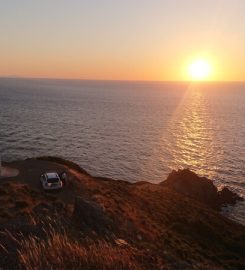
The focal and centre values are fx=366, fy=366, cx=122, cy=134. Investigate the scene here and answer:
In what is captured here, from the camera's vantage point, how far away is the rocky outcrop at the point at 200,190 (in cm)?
5722

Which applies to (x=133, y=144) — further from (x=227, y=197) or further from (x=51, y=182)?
(x=51, y=182)

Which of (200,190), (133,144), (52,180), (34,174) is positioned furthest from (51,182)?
(133,144)

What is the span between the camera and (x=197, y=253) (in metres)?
29.4

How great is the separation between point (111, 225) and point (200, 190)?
34718mm

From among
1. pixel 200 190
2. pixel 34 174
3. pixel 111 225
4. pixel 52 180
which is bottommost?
pixel 200 190

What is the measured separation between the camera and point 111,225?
26.3 metres

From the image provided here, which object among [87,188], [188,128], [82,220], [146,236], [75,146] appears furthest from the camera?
[188,128]

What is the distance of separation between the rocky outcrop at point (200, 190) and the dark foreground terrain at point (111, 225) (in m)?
0.68

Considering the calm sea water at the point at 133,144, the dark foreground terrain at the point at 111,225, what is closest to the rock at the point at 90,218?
the dark foreground terrain at the point at 111,225

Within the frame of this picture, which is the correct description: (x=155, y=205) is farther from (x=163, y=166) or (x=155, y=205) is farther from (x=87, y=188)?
(x=163, y=166)

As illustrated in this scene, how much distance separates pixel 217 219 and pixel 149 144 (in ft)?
179

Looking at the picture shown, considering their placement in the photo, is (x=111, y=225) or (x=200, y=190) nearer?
(x=111, y=225)

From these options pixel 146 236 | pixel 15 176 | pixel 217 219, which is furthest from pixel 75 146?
pixel 146 236

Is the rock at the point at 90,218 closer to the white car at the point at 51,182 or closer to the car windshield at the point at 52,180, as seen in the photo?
the white car at the point at 51,182
